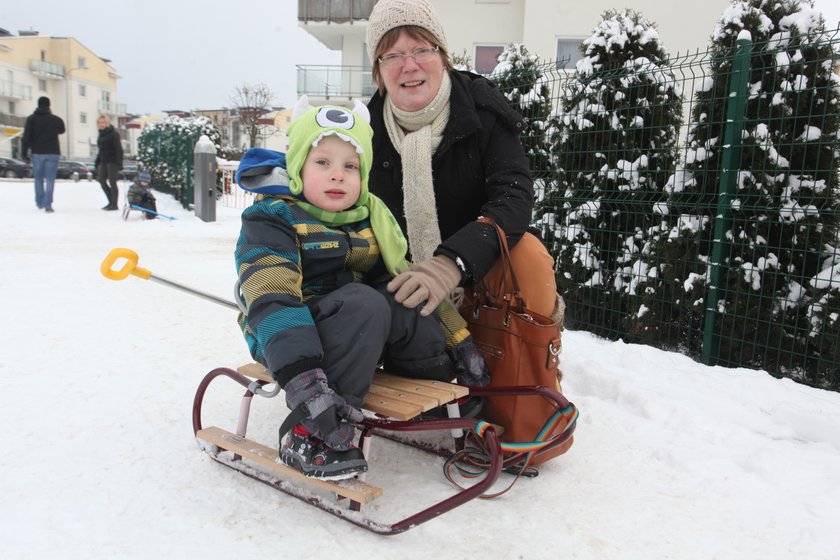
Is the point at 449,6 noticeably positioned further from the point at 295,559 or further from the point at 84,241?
the point at 295,559

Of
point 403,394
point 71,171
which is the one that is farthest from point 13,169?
point 403,394

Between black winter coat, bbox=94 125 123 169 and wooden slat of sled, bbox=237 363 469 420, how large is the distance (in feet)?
37.1

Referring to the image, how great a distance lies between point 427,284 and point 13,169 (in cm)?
3754

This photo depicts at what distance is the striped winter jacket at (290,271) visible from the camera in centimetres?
195

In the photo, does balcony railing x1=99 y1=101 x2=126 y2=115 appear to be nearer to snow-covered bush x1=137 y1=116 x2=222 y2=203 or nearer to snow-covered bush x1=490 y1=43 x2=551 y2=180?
snow-covered bush x1=137 y1=116 x2=222 y2=203

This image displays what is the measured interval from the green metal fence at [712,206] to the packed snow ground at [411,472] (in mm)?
505

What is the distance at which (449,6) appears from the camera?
1811 centimetres

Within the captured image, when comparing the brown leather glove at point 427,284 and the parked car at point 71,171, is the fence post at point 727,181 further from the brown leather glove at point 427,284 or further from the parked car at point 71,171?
the parked car at point 71,171

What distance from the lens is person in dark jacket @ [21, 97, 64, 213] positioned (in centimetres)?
1082

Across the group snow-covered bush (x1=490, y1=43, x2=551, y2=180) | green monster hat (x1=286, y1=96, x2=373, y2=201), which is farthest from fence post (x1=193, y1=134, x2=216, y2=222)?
green monster hat (x1=286, y1=96, x2=373, y2=201)

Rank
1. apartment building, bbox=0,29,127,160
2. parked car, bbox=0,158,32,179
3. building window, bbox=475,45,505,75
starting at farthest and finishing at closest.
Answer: apartment building, bbox=0,29,127,160 < parked car, bbox=0,158,32,179 < building window, bbox=475,45,505,75

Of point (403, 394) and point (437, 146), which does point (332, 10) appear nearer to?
point (437, 146)

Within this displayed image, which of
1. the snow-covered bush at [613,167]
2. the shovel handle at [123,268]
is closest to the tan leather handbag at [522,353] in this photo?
the shovel handle at [123,268]

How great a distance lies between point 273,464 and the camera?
7.00 feet
